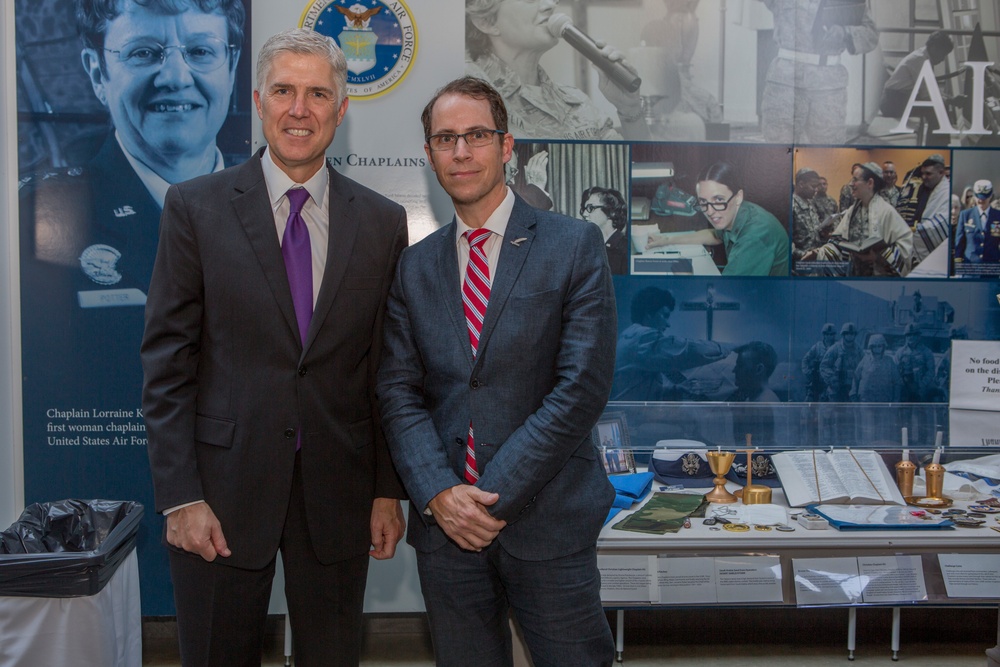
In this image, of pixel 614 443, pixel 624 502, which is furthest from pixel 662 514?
pixel 614 443

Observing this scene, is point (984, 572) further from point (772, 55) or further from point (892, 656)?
point (772, 55)

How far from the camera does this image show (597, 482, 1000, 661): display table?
255cm

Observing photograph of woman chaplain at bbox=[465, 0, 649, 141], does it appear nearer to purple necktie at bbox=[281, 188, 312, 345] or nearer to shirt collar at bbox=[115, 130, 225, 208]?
shirt collar at bbox=[115, 130, 225, 208]

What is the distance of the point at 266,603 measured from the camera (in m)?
1.79

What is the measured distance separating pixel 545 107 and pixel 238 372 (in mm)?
1859

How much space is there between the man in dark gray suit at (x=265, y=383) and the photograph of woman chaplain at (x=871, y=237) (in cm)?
210

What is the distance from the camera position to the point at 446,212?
3.18m

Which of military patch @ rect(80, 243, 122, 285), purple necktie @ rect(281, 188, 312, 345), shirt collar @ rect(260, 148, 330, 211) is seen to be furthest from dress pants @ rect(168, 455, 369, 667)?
military patch @ rect(80, 243, 122, 285)

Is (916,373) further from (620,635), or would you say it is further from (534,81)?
(534,81)

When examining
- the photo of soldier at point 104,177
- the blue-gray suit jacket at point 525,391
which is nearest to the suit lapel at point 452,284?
the blue-gray suit jacket at point 525,391

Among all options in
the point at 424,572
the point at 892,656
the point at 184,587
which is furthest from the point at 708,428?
the point at 184,587

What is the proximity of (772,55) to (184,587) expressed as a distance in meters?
2.70

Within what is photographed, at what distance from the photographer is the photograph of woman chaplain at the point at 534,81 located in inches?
123

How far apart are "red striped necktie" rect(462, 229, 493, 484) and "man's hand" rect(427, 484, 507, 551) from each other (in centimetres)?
8
